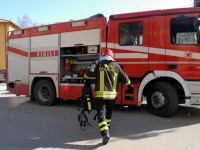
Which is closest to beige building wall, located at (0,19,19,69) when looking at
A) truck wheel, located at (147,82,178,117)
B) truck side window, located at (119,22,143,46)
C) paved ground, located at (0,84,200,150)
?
paved ground, located at (0,84,200,150)

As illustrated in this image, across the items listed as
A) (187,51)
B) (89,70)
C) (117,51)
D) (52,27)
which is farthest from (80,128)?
(52,27)

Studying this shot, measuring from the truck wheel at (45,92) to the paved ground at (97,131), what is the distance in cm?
103

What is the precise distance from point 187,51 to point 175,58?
1.16 ft

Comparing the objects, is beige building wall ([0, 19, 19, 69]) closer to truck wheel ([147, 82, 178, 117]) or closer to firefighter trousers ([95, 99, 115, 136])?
truck wheel ([147, 82, 178, 117])

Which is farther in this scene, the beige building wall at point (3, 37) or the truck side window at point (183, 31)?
the beige building wall at point (3, 37)

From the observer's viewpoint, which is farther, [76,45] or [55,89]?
[55,89]

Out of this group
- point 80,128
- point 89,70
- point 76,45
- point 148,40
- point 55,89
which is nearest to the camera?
point 89,70

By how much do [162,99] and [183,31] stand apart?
6.18 ft

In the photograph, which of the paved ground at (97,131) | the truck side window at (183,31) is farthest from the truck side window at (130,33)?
the paved ground at (97,131)

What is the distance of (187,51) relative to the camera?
298 inches

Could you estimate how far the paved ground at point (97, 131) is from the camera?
5.51 metres

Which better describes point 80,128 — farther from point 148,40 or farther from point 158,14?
point 158,14

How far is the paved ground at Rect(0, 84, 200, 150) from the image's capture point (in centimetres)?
551

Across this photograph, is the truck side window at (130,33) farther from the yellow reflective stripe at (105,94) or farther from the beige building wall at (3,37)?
the beige building wall at (3,37)
